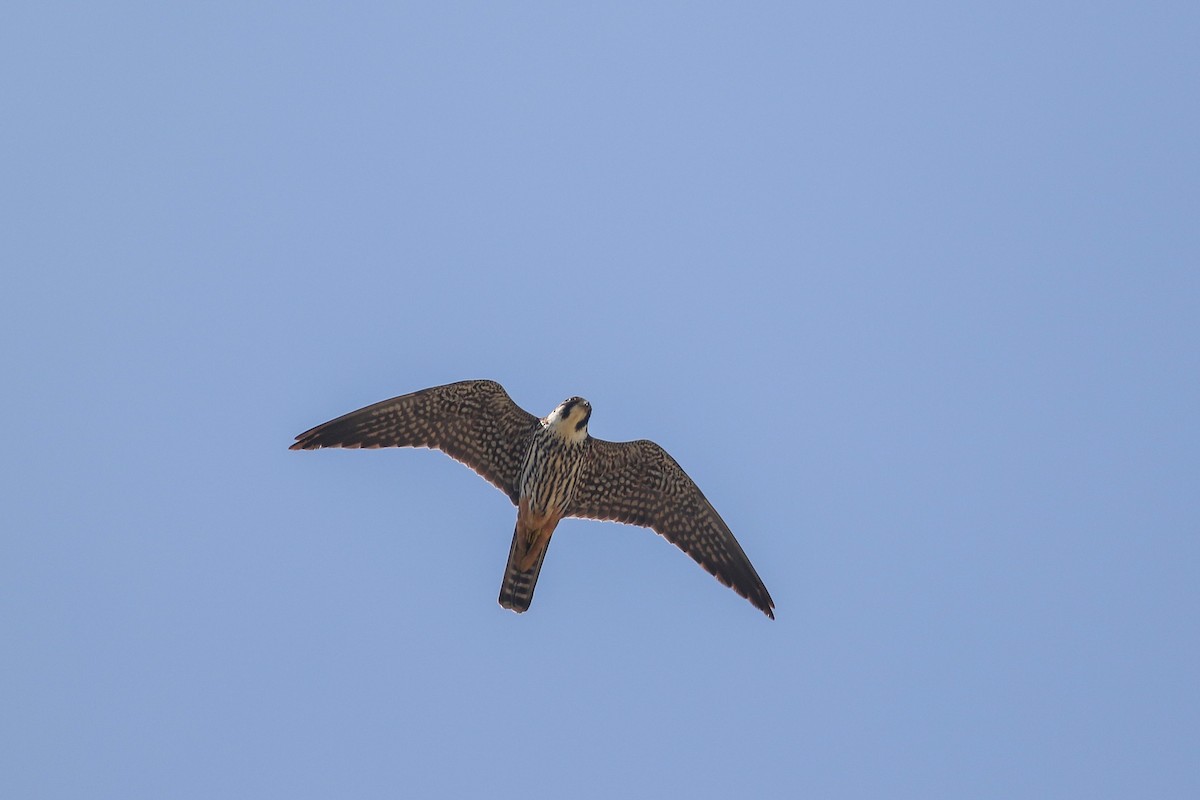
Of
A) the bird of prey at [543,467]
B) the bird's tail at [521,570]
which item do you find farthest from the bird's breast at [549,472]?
the bird's tail at [521,570]

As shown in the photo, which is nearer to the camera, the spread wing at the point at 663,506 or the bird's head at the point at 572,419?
the bird's head at the point at 572,419

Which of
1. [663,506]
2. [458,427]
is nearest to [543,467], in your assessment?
[458,427]

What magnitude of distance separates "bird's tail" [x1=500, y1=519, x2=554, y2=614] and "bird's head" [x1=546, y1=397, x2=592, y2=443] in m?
1.04

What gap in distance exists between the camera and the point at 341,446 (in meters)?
13.9

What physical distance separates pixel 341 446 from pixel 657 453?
10.9ft

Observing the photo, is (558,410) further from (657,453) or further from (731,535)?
(731,535)

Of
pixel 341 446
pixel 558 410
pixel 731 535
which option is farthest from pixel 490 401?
pixel 731 535

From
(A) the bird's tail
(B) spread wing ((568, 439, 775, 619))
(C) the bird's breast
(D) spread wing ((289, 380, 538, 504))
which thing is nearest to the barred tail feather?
(A) the bird's tail

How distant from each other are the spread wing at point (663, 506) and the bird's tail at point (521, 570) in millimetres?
643

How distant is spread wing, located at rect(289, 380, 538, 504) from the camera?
14.1m

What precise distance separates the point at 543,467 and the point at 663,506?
5.24 ft

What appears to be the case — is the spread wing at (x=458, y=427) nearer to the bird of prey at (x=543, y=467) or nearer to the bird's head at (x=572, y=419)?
the bird of prey at (x=543, y=467)

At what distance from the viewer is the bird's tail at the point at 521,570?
13977 mm

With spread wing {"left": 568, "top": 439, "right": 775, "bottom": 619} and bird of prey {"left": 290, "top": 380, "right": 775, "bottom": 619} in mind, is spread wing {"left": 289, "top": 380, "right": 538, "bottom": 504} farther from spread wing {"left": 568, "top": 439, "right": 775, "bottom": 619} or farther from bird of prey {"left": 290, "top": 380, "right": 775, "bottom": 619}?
spread wing {"left": 568, "top": 439, "right": 775, "bottom": 619}
